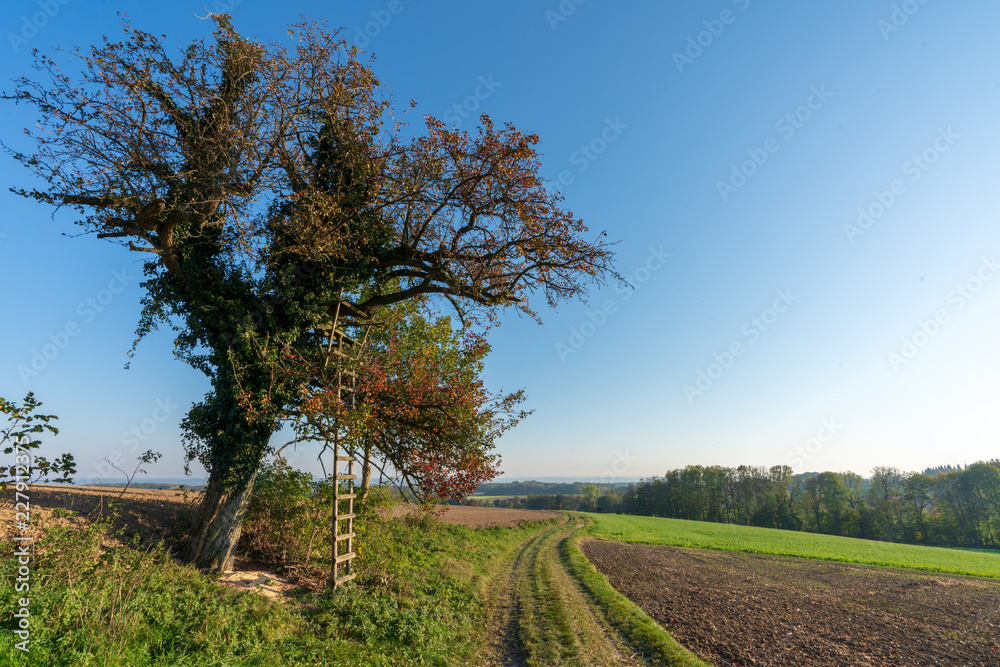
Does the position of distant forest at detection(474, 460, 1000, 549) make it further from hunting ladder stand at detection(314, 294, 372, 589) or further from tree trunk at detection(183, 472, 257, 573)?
tree trunk at detection(183, 472, 257, 573)

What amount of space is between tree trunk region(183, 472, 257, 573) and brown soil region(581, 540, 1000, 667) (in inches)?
439

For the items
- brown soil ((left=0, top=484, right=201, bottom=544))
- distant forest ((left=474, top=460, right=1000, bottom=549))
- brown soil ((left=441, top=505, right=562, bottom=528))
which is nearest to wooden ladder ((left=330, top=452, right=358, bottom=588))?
brown soil ((left=0, top=484, right=201, bottom=544))

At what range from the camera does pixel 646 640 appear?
9875mm

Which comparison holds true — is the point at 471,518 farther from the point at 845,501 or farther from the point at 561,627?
the point at 845,501

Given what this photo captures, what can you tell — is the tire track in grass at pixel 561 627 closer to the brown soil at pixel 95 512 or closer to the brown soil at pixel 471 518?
the brown soil at pixel 471 518

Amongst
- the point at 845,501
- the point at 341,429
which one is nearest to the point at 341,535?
the point at 341,429

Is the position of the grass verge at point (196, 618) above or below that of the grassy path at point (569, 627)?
above

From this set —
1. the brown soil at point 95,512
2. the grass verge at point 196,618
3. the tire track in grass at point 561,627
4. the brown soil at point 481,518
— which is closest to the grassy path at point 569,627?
the tire track in grass at point 561,627

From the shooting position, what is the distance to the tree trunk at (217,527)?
9875 millimetres

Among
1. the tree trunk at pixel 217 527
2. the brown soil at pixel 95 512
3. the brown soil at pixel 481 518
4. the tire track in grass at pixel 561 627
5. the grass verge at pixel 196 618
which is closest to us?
the grass verge at pixel 196 618

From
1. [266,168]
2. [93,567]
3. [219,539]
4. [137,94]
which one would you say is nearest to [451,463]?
[219,539]

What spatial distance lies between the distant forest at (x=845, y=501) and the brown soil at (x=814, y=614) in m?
50.3

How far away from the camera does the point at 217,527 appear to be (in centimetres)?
1022

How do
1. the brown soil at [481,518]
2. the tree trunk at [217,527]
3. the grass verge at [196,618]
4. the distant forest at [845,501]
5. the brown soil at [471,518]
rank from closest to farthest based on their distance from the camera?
the grass verge at [196,618], the tree trunk at [217,527], the brown soil at [471,518], the brown soil at [481,518], the distant forest at [845,501]
